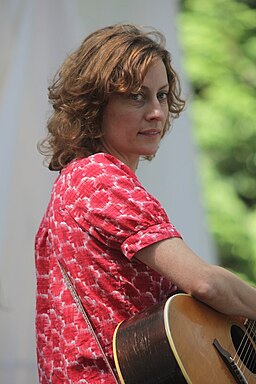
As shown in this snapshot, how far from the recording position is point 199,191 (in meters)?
3.33

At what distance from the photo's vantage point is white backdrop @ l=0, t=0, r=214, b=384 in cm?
304

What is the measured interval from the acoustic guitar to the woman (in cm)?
5

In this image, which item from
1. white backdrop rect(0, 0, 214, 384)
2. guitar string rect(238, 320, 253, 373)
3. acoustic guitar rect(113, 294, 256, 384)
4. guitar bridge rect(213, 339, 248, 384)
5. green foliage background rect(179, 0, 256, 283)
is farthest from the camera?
green foliage background rect(179, 0, 256, 283)

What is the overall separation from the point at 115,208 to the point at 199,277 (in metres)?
0.24

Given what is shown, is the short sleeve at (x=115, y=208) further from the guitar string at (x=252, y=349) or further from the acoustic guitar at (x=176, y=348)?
the guitar string at (x=252, y=349)

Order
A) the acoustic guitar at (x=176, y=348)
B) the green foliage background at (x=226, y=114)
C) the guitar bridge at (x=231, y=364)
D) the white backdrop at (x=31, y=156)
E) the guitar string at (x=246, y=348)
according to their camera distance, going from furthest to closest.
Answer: the green foliage background at (x=226, y=114)
the white backdrop at (x=31, y=156)
the guitar string at (x=246, y=348)
the guitar bridge at (x=231, y=364)
the acoustic guitar at (x=176, y=348)

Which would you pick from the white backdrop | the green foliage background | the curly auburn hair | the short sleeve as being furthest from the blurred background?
the green foliage background

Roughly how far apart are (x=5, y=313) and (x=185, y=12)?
2838mm

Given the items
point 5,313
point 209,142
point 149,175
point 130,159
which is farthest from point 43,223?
point 209,142

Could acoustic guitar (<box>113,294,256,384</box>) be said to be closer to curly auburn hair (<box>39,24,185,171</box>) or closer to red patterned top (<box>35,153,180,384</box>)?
red patterned top (<box>35,153,180,384</box>)

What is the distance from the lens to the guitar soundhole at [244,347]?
7.85 feet

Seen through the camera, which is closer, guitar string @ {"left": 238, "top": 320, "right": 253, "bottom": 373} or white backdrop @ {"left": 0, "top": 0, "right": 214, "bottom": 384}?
guitar string @ {"left": 238, "top": 320, "right": 253, "bottom": 373}

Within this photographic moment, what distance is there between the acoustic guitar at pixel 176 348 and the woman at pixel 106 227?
5 cm

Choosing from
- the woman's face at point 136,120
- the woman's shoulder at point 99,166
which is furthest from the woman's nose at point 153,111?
the woman's shoulder at point 99,166
